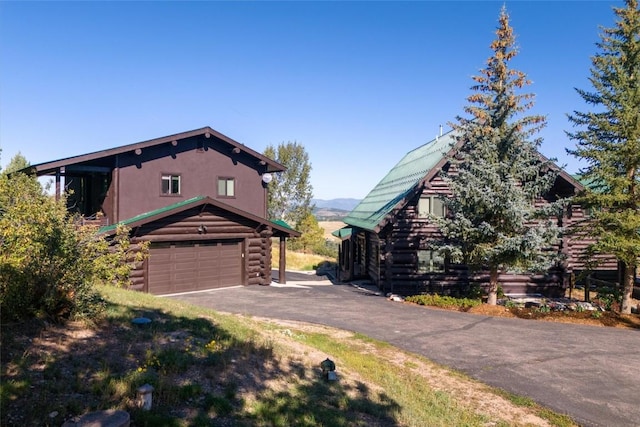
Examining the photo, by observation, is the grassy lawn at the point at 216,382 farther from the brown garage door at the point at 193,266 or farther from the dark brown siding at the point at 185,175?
the dark brown siding at the point at 185,175

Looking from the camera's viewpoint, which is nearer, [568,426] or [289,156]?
[568,426]

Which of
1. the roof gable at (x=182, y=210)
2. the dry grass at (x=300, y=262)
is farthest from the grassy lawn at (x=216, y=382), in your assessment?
the dry grass at (x=300, y=262)

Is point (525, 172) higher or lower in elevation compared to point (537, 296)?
higher

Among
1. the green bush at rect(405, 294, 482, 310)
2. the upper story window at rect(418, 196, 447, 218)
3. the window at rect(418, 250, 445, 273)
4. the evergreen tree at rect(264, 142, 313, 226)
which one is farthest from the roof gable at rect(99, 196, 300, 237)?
the evergreen tree at rect(264, 142, 313, 226)

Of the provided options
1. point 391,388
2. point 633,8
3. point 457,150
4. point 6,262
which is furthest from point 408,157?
point 6,262

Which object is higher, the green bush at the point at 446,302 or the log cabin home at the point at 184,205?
the log cabin home at the point at 184,205

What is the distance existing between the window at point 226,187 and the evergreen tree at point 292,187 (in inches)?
1093

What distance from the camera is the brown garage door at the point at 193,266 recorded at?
20.4 m

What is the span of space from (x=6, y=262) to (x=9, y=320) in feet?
3.43

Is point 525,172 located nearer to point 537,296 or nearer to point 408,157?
point 537,296

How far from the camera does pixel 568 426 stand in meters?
7.59

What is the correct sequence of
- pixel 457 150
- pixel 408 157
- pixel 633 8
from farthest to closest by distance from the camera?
pixel 408 157
pixel 457 150
pixel 633 8

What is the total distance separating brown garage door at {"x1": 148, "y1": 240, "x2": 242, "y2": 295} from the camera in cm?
2036

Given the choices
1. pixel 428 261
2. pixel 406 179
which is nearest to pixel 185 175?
pixel 406 179
